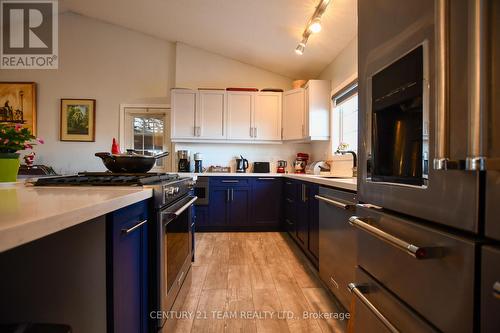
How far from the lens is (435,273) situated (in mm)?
602

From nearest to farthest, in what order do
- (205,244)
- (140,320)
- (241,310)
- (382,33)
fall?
(382,33) → (140,320) → (241,310) → (205,244)

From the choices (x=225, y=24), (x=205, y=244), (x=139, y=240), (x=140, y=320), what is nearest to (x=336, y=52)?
(x=225, y=24)

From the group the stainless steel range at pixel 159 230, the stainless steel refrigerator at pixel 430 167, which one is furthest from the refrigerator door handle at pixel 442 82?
the stainless steel range at pixel 159 230

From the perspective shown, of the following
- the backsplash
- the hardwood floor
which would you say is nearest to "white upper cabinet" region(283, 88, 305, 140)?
the backsplash

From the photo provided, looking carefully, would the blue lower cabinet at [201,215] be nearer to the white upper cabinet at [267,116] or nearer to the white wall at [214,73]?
the white upper cabinet at [267,116]

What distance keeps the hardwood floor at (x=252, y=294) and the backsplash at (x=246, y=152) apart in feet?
5.77

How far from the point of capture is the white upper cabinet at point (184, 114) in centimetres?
395

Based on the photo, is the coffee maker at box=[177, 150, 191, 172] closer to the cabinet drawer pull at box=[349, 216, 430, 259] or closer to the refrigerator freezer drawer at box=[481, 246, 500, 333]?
the cabinet drawer pull at box=[349, 216, 430, 259]

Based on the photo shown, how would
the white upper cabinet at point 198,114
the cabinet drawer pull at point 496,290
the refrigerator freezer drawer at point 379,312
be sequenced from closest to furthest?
1. the cabinet drawer pull at point 496,290
2. the refrigerator freezer drawer at point 379,312
3. the white upper cabinet at point 198,114

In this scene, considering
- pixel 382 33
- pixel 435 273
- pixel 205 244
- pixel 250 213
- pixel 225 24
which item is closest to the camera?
pixel 435 273

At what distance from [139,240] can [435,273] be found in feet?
3.46

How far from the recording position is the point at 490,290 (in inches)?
18.3

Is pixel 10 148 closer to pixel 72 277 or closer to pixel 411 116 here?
pixel 72 277

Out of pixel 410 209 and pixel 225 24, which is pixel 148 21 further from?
pixel 410 209
